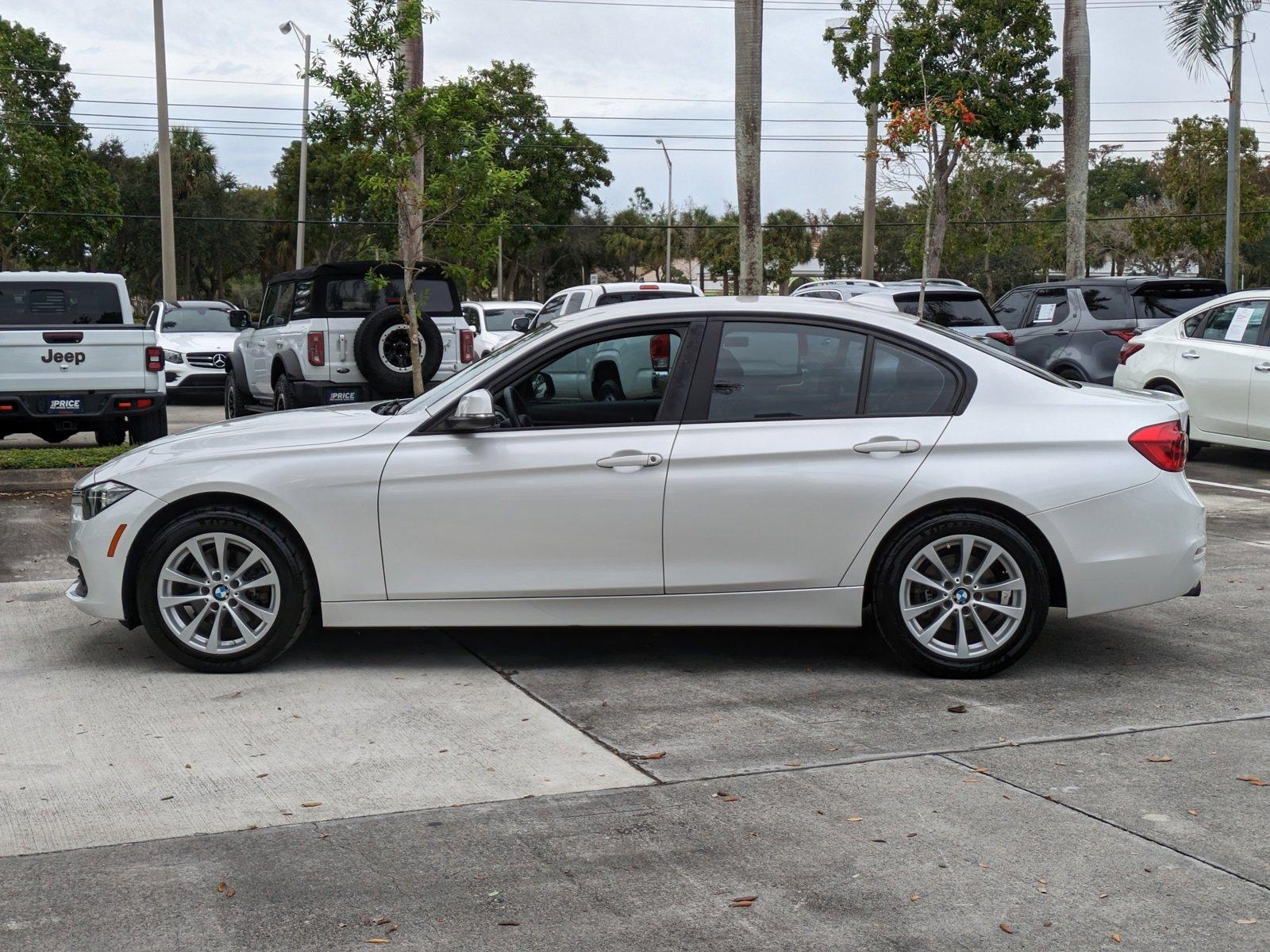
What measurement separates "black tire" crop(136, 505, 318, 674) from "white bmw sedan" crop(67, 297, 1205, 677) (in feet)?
0.03

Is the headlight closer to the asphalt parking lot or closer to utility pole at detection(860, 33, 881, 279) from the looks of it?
the asphalt parking lot

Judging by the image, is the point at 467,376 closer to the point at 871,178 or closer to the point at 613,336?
the point at 613,336

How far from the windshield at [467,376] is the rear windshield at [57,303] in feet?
25.8

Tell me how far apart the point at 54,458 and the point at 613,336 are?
782 cm

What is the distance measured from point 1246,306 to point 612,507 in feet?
30.5

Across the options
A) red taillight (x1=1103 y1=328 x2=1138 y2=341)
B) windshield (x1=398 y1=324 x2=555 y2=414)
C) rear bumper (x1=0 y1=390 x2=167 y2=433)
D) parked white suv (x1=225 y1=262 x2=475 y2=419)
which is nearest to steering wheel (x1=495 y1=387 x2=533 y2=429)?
windshield (x1=398 y1=324 x2=555 y2=414)

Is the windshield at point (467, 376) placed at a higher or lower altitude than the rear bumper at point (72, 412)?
higher

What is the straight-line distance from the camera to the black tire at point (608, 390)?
6.10m

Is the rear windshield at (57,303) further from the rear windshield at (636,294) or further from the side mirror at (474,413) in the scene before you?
the side mirror at (474,413)

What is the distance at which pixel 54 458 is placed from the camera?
12.1 meters

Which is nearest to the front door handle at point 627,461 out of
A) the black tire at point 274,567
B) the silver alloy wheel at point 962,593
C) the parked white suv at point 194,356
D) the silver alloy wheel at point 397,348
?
the silver alloy wheel at point 962,593

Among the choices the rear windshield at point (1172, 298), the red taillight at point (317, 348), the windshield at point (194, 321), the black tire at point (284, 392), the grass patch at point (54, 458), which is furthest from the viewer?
the windshield at point (194, 321)

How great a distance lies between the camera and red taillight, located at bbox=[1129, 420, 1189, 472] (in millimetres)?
5988

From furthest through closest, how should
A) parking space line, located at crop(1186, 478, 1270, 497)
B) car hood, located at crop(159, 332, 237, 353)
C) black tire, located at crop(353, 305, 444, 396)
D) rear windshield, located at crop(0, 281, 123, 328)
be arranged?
car hood, located at crop(159, 332, 237, 353), black tire, located at crop(353, 305, 444, 396), rear windshield, located at crop(0, 281, 123, 328), parking space line, located at crop(1186, 478, 1270, 497)
